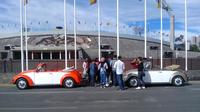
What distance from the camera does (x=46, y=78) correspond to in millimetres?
24016

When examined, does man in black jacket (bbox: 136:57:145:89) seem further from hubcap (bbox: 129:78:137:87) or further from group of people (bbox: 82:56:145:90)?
hubcap (bbox: 129:78:137:87)

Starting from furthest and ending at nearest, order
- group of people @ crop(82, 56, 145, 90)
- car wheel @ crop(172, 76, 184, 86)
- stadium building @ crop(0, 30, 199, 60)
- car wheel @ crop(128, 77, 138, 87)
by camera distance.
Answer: stadium building @ crop(0, 30, 199, 60), car wheel @ crop(172, 76, 184, 86), car wheel @ crop(128, 77, 138, 87), group of people @ crop(82, 56, 145, 90)

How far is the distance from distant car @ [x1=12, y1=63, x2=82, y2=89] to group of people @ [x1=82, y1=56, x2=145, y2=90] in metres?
1.09

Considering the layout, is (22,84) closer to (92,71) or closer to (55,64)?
(92,71)

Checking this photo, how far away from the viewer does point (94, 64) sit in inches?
970

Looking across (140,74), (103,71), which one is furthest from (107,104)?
(103,71)

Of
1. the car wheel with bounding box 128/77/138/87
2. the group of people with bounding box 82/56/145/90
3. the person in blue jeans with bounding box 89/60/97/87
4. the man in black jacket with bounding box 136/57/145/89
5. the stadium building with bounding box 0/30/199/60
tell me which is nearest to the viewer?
the group of people with bounding box 82/56/145/90

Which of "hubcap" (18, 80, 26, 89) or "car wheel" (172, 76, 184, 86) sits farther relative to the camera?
"hubcap" (18, 80, 26, 89)

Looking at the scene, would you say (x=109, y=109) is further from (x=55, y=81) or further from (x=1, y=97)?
(x=55, y=81)

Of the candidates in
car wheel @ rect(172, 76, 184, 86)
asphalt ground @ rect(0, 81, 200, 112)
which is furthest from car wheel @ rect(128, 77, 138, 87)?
asphalt ground @ rect(0, 81, 200, 112)

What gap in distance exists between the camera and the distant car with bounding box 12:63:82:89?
2391 cm

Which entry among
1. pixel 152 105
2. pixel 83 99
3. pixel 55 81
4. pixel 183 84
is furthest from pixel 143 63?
pixel 152 105

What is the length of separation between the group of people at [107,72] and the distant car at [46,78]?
109cm

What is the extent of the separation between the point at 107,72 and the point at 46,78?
10.8 ft
